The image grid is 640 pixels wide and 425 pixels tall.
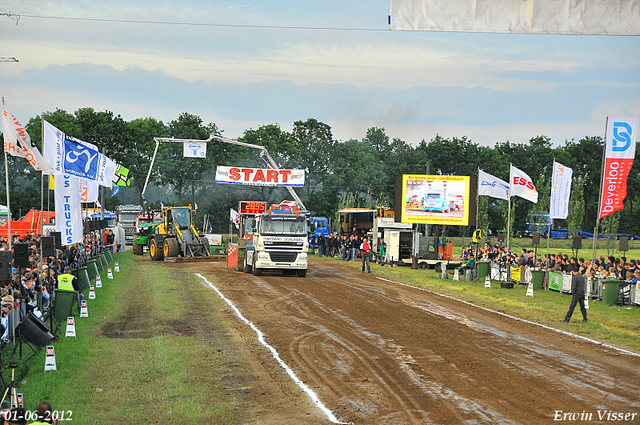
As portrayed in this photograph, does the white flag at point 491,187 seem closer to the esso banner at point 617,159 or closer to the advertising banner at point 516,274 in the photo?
the advertising banner at point 516,274

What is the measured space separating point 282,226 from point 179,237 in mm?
12107

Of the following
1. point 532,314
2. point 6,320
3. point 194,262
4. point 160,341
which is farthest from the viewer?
point 194,262

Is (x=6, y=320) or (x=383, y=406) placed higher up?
(x=6, y=320)

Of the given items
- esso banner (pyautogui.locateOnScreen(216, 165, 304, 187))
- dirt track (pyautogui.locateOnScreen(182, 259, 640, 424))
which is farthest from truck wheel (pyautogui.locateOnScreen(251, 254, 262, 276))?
esso banner (pyautogui.locateOnScreen(216, 165, 304, 187))

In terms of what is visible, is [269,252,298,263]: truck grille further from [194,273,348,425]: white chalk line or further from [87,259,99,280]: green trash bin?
[194,273,348,425]: white chalk line

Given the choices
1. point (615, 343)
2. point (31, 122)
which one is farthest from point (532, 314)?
point (31, 122)

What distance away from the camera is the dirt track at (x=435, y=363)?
31.5 feet

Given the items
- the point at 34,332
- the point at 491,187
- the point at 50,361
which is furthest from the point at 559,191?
the point at 50,361

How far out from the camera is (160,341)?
47.3 feet

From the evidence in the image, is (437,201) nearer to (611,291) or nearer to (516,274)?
(516,274)

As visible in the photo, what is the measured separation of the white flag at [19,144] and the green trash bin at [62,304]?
3.64 m

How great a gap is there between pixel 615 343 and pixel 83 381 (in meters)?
12.6

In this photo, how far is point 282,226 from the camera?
2886 centimetres

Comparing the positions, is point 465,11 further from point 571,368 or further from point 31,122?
point 31,122
